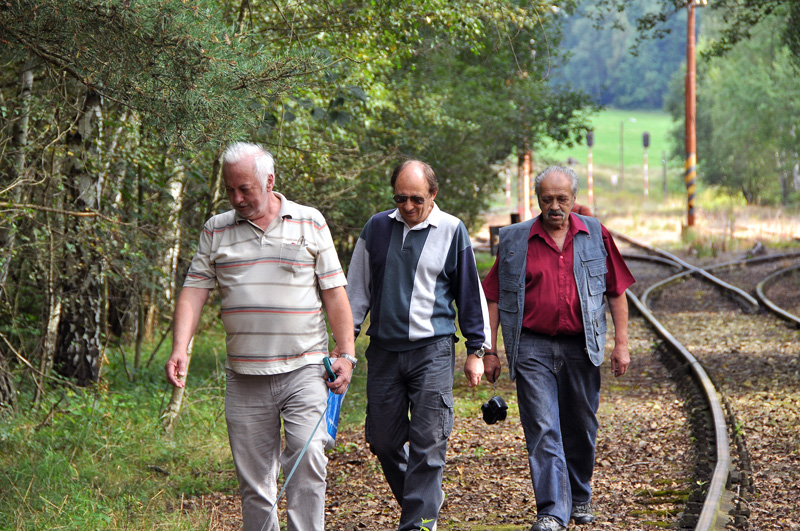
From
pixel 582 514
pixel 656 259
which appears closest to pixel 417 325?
pixel 582 514

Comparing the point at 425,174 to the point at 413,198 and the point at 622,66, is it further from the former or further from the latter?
the point at 622,66

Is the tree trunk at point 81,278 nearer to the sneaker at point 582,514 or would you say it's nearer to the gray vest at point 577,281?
the gray vest at point 577,281

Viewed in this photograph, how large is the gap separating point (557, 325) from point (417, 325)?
3.04 ft

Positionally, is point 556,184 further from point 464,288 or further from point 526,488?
point 526,488

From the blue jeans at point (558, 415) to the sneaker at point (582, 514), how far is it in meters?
0.03

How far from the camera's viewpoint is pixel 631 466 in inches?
279

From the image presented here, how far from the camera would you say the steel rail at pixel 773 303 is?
1400cm

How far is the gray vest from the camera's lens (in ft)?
17.6

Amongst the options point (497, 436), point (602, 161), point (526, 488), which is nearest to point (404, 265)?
point (526, 488)

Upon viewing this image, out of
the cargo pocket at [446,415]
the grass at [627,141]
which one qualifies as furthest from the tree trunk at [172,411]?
the grass at [627,141]

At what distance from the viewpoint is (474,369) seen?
5066 millimetres

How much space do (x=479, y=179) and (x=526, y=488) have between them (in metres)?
14.2

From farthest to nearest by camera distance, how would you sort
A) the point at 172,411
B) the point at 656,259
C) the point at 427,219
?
the point at 656,259 < the point at 172,411 < the point at 427,219

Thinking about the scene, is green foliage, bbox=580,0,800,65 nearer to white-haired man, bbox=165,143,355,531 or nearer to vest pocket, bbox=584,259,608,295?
vest pocket, bbox=584,259,608,295
